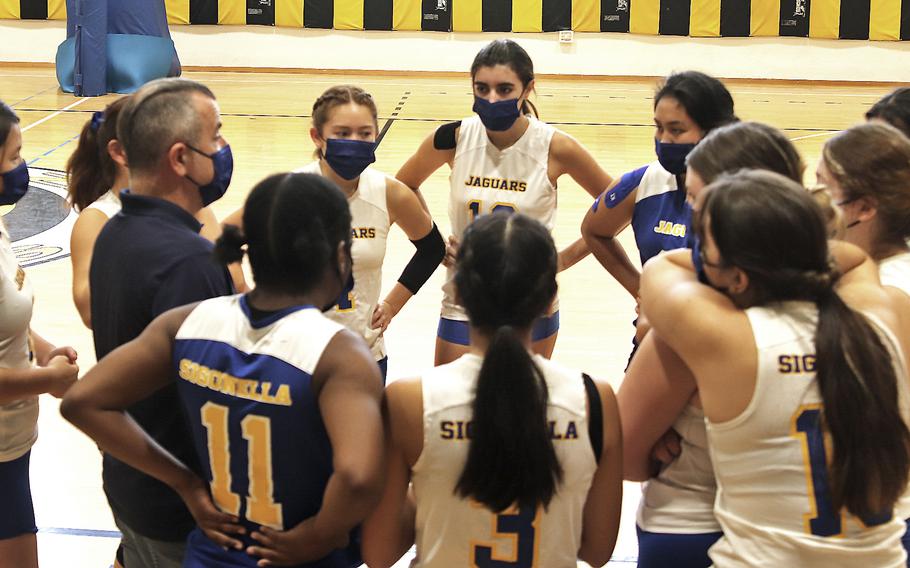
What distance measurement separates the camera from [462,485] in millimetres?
1918

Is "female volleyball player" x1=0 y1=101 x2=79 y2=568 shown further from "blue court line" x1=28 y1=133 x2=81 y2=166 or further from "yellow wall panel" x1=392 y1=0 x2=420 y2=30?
"yellow wall panel" x1=392 y1=0 x2=420 y2=30

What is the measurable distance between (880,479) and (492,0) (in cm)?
1669

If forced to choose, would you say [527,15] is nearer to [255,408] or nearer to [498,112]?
[498,112]

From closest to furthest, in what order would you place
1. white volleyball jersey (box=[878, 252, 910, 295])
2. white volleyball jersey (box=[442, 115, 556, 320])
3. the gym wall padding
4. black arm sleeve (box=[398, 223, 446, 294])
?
white volleyball jersey (box=[878, 252, 910, 295]), black arm sleeve (box=[398, 223, 446, 294]), white volleyball jersey (box=[442, 115, 556, 320]), the gym wall padding

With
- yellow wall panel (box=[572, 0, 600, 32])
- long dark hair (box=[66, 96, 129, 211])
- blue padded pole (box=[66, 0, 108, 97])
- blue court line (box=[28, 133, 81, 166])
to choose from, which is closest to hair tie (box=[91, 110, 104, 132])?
long dark hair (box=[66, 96, 129, 211])

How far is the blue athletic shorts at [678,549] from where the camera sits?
2.10m

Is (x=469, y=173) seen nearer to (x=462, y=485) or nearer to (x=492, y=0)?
(x=462, y=485)

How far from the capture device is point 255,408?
189 cm

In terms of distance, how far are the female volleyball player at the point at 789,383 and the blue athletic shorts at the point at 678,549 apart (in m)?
0.15

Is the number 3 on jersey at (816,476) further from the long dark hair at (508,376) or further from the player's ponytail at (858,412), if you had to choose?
the long dark hair at (508,376)

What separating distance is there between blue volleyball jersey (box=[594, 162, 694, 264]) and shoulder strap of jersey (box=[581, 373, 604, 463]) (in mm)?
1630

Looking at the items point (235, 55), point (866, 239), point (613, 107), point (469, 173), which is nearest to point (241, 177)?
point (469, 173)

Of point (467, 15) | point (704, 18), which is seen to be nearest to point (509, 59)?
point (467, 15)

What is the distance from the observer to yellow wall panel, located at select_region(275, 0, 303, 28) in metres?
17.8
